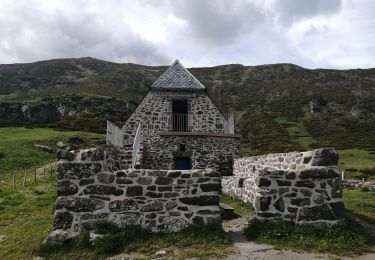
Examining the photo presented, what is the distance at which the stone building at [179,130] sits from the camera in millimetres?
21438

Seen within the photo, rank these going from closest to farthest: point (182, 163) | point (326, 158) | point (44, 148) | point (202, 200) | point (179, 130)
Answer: point (202, 200) < point (326, 158) < point (182, 163) < point (179, 130) < point (44, 148)

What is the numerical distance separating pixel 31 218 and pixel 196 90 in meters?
14.4

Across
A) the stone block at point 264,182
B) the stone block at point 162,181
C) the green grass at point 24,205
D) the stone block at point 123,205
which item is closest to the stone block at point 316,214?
the stone block at point 264,182

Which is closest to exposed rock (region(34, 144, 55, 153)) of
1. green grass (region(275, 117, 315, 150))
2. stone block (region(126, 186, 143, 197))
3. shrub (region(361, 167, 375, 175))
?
stone block (region(126, 186, 143, 197))

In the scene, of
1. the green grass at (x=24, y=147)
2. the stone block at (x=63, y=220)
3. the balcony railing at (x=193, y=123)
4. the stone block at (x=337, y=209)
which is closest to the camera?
the stone block at (x=63, y=220)

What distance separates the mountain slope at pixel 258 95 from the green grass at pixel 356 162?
452cm

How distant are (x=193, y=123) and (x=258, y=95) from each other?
69587mm

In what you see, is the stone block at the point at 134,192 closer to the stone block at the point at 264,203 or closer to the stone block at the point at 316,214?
the stone block at the point at 264,203

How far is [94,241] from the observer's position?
741 centimetres

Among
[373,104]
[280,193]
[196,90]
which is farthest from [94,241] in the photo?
[373,104]

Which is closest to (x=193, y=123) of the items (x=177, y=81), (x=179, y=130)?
(x=179, y=130)

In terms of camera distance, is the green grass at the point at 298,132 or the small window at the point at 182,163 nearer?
the small window at the point at 182,163

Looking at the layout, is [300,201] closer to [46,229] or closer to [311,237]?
[311,237]

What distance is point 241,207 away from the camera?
11758mm
